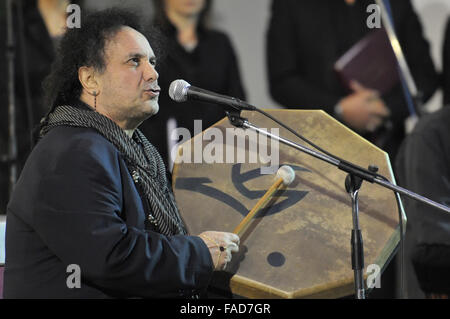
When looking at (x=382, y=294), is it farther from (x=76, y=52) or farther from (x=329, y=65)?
(x=76, y=52)

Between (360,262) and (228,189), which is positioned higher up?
(228,189)

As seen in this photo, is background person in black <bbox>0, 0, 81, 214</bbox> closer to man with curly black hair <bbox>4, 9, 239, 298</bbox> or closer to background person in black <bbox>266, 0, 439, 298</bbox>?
man with curly black hair <bbox>4, 9, 239, 298</bbox>

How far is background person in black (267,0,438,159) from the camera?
3594mm

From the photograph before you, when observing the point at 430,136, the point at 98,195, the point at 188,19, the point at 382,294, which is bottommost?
the point at 382,294

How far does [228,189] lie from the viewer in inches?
95.7

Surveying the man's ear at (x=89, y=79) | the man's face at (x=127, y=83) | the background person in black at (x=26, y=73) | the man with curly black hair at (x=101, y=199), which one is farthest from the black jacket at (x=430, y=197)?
the background person in black at (x=26, y=73)

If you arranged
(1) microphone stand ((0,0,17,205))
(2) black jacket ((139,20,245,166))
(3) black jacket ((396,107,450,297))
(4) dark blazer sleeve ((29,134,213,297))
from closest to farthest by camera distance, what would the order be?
(4) dark blazer sleeve ((29,134,213,297))
(3) black jacket ((396,107,450,297))
(1) microphone stand ((0,0,17,205))
(2) black jacket ((139,20,245,166))

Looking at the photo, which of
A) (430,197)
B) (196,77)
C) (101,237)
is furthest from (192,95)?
(196,77)

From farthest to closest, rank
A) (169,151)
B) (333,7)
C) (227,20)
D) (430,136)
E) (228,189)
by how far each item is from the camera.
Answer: (227,20) → (333,7) → (169,151) → (430,136) → (228,189)

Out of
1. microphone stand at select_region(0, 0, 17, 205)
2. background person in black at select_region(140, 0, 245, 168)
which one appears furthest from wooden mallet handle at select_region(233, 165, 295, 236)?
microphone stand at select_region(0, 0, 17, 205)

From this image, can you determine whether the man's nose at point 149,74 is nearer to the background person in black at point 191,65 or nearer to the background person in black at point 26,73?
the background person in black at point 191,65

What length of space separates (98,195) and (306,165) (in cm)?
82

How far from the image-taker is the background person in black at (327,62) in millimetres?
3594

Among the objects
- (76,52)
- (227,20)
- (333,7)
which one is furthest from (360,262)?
(227,20)
